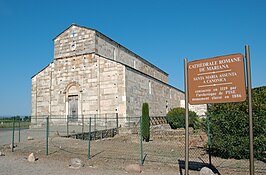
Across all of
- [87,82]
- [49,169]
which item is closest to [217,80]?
[49,169]

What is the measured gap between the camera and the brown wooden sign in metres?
5.11

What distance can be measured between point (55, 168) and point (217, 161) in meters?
6.56

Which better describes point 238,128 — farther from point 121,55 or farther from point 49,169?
point 121,55

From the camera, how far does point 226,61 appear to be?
5312mm


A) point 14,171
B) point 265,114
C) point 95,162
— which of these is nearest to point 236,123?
point 265,114

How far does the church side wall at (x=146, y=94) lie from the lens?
75.9 ft

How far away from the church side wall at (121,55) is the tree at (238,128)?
56.8ft

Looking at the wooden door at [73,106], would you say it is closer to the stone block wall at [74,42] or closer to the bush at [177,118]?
the stone block wall at [74,42]

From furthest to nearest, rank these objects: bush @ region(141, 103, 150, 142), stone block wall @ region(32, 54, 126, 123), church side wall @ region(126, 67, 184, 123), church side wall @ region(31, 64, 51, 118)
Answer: church side wall @ region(31, 64, 51, 118) < church side wall @ region(126, 67, 184, 123) < stone block wall @ region(32, 54, 126, 123) < bush @ region(141, 103, 150, 142)

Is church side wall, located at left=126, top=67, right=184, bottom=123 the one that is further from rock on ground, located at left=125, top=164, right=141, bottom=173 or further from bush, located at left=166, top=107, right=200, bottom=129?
rock on ground, located at left=125, top=164, right=141, bottom=173

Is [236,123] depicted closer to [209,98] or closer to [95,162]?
[209,98]

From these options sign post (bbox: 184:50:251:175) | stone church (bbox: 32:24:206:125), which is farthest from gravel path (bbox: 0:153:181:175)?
stone church (bbox: 32:24:206:125)

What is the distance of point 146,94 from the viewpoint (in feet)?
87.0

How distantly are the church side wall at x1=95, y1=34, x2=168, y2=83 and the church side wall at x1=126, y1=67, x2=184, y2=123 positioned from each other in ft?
15.2
